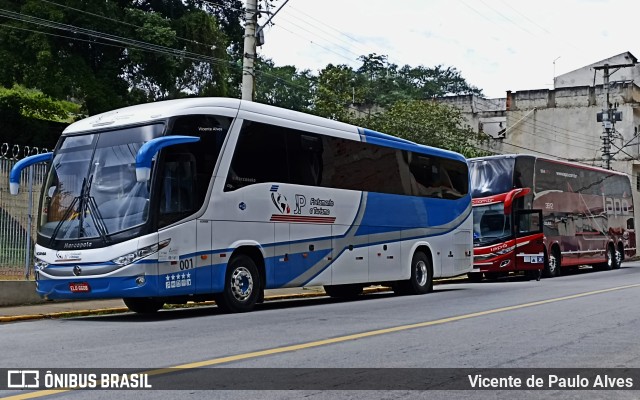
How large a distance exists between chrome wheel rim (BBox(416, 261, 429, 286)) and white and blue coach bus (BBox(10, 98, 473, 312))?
2.04 m

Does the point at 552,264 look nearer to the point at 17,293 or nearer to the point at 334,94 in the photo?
the point at 17,293

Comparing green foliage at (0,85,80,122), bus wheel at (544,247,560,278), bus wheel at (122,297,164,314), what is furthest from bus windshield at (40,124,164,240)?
green foliage at (0,85,80,122)

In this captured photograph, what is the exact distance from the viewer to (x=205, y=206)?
1408 centimetres

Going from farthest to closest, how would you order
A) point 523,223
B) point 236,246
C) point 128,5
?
1. point 128,5
2. point 523,223
3. point 236,246

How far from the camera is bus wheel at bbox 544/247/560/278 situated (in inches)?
1196

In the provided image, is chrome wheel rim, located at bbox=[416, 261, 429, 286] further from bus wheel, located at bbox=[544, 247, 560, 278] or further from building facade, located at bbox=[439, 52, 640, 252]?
building facade, located at bbox=[439, 52, 640, 252]

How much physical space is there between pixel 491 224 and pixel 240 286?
50.1ft

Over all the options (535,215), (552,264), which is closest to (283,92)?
(552,264)

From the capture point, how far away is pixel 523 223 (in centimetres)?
2836

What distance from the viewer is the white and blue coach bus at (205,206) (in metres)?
13.2

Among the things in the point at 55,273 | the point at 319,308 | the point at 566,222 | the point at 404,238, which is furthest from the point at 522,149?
the point at 55,273

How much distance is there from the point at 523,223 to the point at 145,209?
59.7 ft

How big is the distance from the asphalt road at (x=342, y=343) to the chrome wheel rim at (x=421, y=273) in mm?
4765

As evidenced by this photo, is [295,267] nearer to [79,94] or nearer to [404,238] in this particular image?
[404,238]
